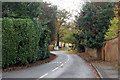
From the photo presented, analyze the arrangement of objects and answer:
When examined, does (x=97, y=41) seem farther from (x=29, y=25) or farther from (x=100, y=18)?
(x=29, y=25)

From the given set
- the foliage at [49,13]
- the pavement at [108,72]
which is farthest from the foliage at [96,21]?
the pavement at [108,72]

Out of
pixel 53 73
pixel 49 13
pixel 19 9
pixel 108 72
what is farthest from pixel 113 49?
pixel 49 13

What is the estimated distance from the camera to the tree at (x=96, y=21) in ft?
78.8

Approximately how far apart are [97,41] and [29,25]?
33.9 feet

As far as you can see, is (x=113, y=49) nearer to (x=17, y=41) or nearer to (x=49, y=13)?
(x=17, y=41)

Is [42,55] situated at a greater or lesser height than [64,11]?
lesser

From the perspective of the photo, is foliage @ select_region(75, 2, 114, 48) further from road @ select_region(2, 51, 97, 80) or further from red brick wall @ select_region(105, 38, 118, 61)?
road @ select_region(2, 51, 97, 80)

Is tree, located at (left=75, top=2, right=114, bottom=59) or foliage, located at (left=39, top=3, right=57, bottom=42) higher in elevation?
foliage, located at (left=39, top=3, right=57, bottom=42)

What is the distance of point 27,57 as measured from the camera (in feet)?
60.2

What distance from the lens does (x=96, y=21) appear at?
24672 mm

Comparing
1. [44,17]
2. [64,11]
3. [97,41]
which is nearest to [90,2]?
[97,41]

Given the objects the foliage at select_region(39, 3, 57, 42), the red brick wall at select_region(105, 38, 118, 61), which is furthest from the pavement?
the foliage at select_region(39, 3, 57, 42)

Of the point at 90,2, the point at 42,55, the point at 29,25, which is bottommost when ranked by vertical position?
the point at 42,55

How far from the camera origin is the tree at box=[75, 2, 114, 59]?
945 inches
